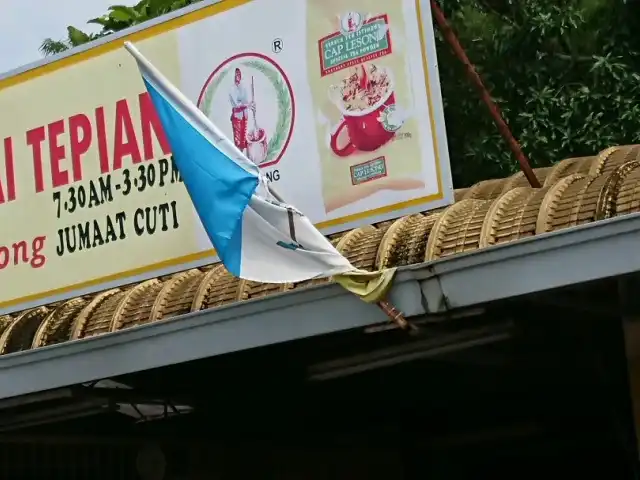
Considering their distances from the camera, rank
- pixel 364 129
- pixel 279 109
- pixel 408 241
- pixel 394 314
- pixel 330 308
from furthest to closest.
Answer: pixel 279 109 < pixel 364 129 < pixel 408 241 < pixel 330 308 < pixel 394 314

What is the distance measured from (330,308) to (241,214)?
0.68 m

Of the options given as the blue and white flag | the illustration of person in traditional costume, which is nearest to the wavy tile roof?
the blue and white flag

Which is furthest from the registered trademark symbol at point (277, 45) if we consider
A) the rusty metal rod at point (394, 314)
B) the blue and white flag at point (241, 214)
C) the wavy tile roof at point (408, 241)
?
the rusty metal rod at point (394, 314)

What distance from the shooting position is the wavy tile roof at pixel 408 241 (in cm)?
465

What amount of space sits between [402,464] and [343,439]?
1.64ft

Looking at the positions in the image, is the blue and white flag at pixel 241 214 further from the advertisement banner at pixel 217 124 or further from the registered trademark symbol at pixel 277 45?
the registered trademark symbol at pixel 277 45

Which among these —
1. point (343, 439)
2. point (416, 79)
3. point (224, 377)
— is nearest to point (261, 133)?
point (416, 79)

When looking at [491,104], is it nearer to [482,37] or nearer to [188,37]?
[188,37]

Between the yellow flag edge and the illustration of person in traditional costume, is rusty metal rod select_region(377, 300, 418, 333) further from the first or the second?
the illustration of person in traditional costume

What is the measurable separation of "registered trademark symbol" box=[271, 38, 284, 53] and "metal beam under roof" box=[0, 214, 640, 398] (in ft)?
6.02

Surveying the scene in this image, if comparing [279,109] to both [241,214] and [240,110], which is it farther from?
[241,214]

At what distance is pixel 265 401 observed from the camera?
24.7ft

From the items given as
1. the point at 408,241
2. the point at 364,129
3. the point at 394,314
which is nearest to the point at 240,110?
the point at 364,129

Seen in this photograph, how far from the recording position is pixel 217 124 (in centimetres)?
633
